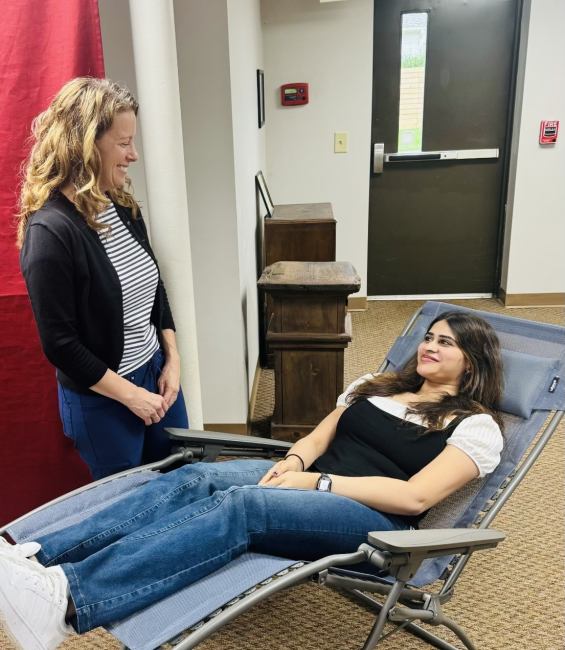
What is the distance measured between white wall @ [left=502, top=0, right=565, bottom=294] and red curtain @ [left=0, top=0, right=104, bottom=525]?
10.4 feet

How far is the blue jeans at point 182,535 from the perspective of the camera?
1.10 m

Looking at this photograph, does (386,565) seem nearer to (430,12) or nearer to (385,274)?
(385,274)

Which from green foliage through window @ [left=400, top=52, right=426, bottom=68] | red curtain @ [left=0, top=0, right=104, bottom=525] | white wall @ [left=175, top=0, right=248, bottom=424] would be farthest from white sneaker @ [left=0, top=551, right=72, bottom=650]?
green foliage through window @ [left=400, top=52, right=426, bottom=68]

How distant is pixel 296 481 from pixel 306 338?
1.10 metres

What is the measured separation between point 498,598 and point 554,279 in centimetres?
295

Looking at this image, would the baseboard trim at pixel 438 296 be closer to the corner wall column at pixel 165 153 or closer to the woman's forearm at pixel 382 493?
the corner wall column at pixel 165 153

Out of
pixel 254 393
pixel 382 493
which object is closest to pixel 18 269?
pixel 382 493

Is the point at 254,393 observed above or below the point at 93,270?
below

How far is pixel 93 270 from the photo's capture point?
4.40 ft

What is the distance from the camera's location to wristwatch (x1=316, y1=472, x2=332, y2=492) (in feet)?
4.52

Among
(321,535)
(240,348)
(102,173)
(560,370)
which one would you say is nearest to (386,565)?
(321,535)

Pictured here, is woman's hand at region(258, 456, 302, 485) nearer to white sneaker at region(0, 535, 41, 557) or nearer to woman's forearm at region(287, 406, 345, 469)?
woman's forearm at region(287, 406, 345, 469)

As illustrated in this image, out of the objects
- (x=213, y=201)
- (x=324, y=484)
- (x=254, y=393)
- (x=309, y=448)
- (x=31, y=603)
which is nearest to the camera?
(x=31, y=603)

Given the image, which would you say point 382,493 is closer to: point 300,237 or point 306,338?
point 306,338
